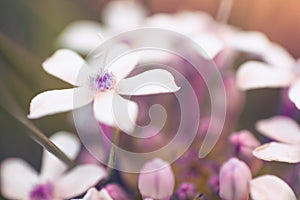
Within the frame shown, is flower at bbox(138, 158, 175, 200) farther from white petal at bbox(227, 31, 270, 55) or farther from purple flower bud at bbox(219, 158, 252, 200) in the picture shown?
white petal at bbox(227, 31, 270, 55)

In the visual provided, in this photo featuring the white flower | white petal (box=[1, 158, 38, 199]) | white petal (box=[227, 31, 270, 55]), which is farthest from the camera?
white petal (box=[227, 31, 270, 55])

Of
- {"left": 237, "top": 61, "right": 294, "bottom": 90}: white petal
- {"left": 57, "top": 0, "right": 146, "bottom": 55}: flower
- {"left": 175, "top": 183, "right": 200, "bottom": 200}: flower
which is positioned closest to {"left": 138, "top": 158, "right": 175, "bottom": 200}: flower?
{"left": 175, "top": 183, "right": 200, "bottom": 200}: flower

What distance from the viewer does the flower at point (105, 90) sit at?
1.80 ft

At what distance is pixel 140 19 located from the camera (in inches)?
35.3

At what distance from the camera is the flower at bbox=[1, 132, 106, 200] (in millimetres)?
601

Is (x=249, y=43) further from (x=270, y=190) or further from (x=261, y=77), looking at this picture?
(x=270, y=190)

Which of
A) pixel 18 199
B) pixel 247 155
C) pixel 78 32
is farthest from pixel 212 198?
pixel 78 32

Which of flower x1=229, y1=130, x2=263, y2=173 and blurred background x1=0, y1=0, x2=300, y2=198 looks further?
blurred background x1=0, y1=0, x2=300, y2=198

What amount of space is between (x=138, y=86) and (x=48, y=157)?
12cm

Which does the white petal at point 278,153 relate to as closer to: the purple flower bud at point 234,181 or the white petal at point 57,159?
the purple flower bud at point 234,181

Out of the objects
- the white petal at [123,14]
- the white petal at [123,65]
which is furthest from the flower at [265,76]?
the white petal at [123,14]

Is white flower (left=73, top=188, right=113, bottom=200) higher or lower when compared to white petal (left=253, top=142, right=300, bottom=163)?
higher

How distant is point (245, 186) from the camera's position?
22.0 inches

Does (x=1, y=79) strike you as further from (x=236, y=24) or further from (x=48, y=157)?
(x=236, y=24)
